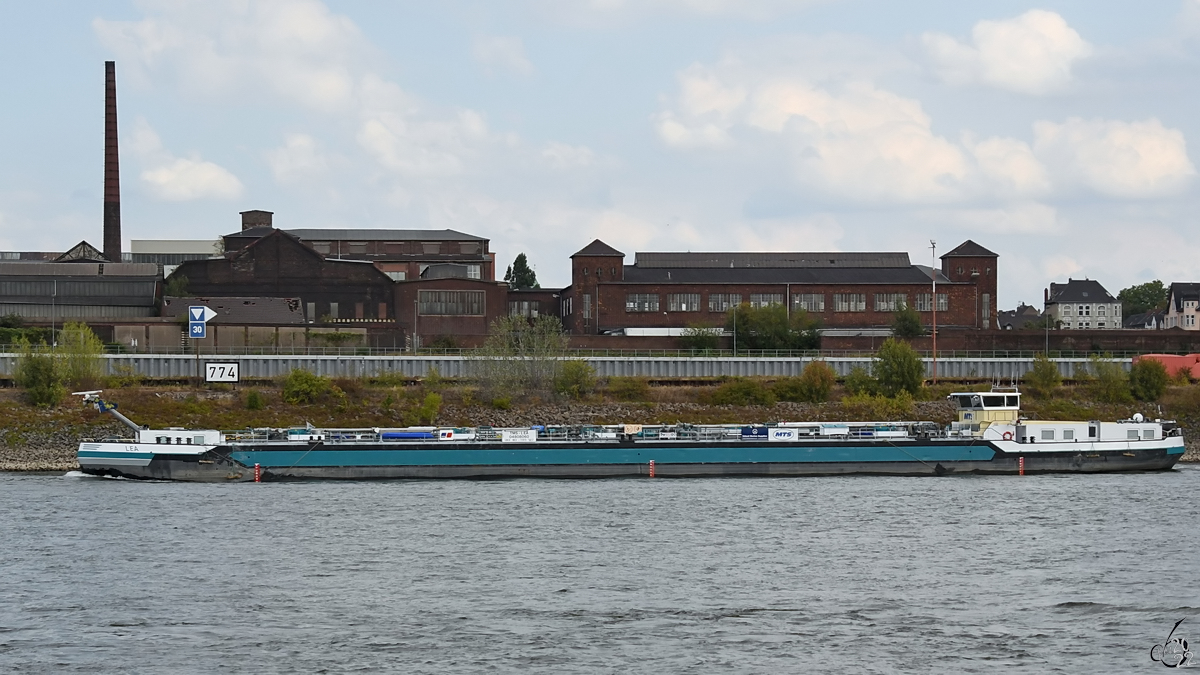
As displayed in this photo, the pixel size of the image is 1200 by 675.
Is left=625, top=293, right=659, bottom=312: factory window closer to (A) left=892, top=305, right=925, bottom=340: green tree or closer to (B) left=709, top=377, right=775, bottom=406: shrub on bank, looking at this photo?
(A) left=892, top=305, right=925, bottom=340: green tree

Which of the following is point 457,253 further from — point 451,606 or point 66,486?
point 451,606

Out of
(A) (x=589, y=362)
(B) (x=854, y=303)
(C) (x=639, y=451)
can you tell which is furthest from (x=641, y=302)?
(C) (x=639, y=451)

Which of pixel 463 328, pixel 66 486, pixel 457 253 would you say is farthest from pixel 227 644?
pixel 457 253

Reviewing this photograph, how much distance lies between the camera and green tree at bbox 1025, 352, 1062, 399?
107m

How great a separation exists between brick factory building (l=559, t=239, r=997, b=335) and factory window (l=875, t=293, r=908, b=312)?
0.09m

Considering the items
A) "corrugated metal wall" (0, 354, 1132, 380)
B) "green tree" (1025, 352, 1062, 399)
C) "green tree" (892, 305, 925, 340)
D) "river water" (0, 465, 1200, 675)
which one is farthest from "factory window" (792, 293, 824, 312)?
"river water" (0, 465, 1200, 675)

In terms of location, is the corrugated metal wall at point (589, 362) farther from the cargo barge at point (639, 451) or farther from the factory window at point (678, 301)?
the cargo barge at point (639, 451)

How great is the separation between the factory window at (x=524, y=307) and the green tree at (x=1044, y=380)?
52261 mm

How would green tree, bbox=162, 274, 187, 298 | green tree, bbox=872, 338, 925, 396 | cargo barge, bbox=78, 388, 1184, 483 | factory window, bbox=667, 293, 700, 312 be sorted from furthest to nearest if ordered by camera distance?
factory window, bbox=667, 293, 700, 312
green tree, bbox=162, 274, 187, 298
green tree, bbox=872, 338, 925, 396
cargo barge, bbox=78, 388, 1184, 483

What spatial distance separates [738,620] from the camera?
36500 mm

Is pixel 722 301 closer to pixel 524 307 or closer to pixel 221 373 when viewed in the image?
pixel 524 307

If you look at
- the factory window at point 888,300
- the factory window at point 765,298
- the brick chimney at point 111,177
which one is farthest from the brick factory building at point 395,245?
the factory window at point 888,300

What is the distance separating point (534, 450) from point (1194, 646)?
4257 centimetres

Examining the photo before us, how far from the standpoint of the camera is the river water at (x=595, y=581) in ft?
109
